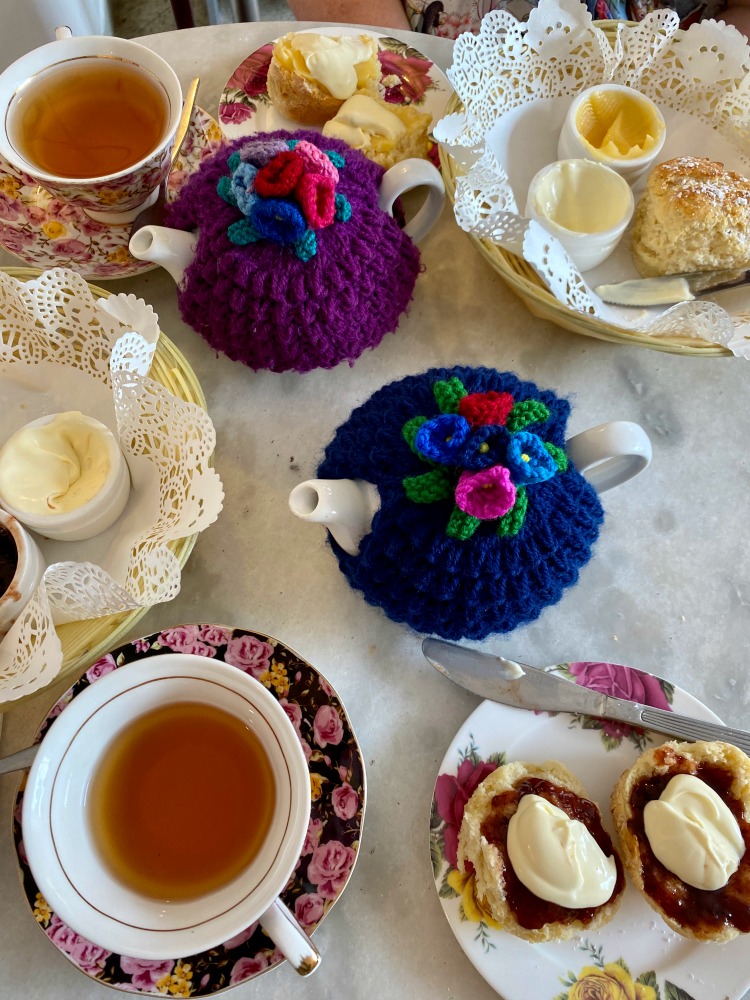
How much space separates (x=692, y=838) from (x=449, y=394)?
37cm

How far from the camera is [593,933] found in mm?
542

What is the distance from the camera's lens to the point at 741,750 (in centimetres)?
56

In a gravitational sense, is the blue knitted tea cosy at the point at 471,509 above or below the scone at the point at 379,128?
below

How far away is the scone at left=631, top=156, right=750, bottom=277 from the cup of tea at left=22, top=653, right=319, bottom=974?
59 cm

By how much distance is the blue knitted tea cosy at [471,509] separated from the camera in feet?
1.69

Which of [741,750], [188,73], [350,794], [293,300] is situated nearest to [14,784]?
[350,794]

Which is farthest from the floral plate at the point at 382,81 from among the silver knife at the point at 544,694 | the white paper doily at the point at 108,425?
the silver knife at the point at 544,694

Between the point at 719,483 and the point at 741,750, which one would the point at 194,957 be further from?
the point at 719,483

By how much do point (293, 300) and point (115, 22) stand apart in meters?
1.29

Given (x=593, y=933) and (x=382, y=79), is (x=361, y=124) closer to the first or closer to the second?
(x=382, y=79)

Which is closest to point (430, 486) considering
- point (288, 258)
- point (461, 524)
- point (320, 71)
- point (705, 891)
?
point (461, 524)

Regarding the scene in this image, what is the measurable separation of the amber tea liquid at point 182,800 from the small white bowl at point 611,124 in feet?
2.20

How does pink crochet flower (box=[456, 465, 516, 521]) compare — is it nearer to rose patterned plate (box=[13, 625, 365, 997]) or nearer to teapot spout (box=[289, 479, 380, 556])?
teapot spout (box=[289, 479, 380, 556])

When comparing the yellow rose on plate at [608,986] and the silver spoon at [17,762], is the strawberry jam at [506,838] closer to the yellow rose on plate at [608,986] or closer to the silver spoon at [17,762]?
the yellow rose on plate at [608,986]
